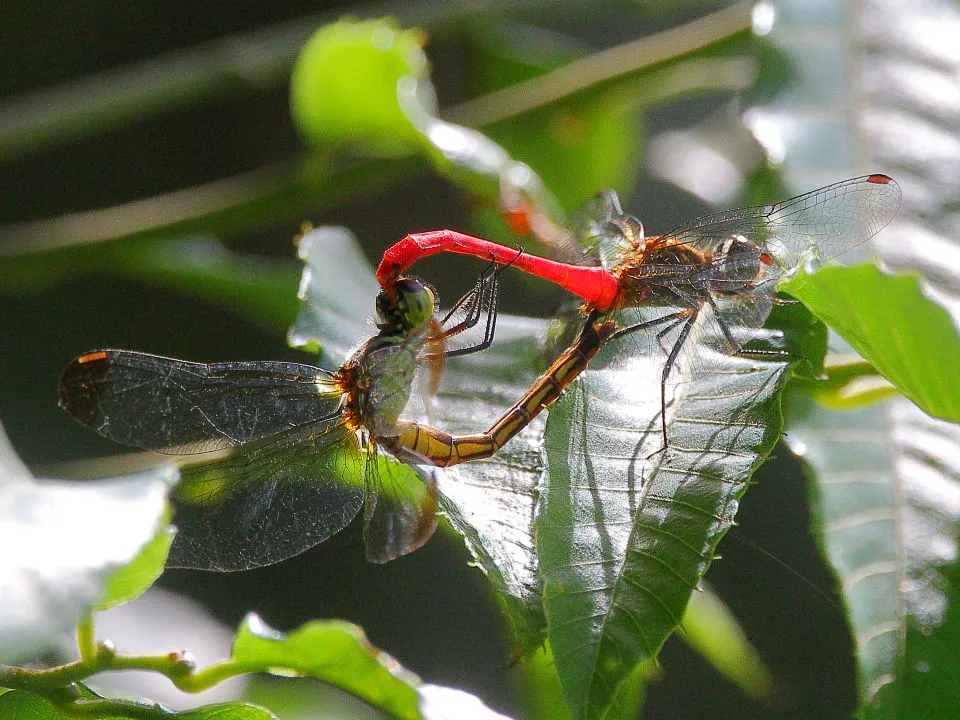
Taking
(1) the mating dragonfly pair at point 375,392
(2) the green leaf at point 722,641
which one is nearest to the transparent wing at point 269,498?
(1) the mating dragonfly pair at point 375,392

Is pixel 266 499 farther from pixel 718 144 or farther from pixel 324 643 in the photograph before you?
pixel 718 144

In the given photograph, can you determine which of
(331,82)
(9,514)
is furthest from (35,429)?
(9,514)

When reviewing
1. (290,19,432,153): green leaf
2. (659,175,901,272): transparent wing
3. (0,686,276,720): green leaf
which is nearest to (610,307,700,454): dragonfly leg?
(659,175,901,272): transparent wing

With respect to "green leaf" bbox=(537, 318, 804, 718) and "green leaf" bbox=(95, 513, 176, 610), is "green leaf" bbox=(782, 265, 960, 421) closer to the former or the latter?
"green leaf" bbox=(537, 318, 804, 718)

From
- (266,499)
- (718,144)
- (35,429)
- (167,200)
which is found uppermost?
(718,144)

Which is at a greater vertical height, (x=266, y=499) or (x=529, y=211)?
(x=529, y=211)

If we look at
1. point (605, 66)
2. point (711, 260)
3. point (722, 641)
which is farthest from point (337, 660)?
point (605, 66)

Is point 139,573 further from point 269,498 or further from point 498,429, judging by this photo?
point 498,429
